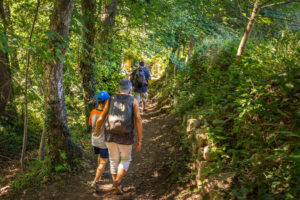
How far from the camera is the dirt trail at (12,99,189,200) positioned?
4051mm

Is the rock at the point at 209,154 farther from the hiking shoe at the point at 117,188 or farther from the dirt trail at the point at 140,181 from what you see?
the hiking shoe at the point at 117,188

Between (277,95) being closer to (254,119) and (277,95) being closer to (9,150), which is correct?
(254,119)

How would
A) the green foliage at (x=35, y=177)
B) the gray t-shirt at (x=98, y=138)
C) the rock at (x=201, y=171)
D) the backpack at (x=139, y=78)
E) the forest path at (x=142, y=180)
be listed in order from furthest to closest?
the backpack at (x=139, y=78) < the green foliage at (x=35, y=177) < the gray t-shirt at (x=98, y=138) < the forest path at (x=142, y=180) < the rock at (x=201, y=171)

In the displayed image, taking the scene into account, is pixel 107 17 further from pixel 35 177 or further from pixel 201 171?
pixel 201 171

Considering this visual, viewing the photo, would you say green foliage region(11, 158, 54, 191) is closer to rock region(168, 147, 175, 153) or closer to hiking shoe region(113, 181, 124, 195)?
hiking shoe region(113, 181, 124, 195)

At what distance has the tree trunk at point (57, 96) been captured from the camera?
4199mm

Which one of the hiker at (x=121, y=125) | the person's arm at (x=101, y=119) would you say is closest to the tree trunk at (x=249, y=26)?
the hiker at (x=121, y=125)

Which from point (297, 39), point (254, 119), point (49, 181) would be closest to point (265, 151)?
point (254, 119)

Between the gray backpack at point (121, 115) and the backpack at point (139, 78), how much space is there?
484 cm

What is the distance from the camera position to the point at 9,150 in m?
6.63

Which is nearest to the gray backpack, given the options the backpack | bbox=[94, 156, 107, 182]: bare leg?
bbox=[94, 156, 107, 182]: bare leg

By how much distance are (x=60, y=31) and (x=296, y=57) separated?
459 cm

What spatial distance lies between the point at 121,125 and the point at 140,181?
177cm

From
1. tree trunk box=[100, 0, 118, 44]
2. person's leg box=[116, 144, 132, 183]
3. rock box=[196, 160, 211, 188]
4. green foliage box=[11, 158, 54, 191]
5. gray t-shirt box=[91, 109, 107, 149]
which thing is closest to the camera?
rock box=[196, 160, 211, 188]
